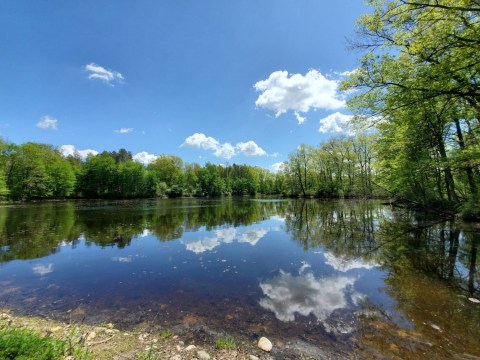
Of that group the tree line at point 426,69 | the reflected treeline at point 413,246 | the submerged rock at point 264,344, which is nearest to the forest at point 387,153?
the tree line at point 426,69

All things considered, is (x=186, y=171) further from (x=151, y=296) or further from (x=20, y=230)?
(x=151, y=296)

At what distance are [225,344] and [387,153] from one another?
1209 inches

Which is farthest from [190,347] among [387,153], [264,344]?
[387,153]

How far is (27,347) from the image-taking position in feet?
10.3

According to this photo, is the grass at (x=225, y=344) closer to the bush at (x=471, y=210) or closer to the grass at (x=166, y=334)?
the grass at (x=166, y=334)

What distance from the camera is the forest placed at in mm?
8533

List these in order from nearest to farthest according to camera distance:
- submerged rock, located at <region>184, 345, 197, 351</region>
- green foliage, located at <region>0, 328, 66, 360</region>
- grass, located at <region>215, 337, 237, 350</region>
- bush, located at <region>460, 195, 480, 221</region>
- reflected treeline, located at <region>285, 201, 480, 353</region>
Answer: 1. green foliage, located at <region>0, 328, 66, 360</region>
2. submerged rock, located at <region>184, 345, 197, 351</region>
3. grass, located at <region>215, 337, 237, 350</region>
4. reflected treeline, located at <region>285, 201, 480, 353</region>
5. bush, located at <region>460, 195, 480, 221</region>

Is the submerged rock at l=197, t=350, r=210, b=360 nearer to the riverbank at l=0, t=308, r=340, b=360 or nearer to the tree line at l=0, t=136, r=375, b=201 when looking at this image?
the riverbank at l=0, t=308, r=340, b=360

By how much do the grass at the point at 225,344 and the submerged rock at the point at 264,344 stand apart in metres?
0.48

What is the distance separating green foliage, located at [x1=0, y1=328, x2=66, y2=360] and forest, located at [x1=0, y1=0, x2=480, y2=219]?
11.8 m

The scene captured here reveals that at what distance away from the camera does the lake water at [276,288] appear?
4.75 m

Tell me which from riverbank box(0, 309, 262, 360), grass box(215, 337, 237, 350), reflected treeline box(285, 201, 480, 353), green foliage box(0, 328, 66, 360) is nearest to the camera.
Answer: green foliage box(0, 328, 66, 360)

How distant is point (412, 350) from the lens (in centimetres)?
418

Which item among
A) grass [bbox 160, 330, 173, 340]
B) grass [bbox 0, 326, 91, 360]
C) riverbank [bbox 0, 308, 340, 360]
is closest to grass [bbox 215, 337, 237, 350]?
riverbank [bbox 0, 308, 340, 360]
